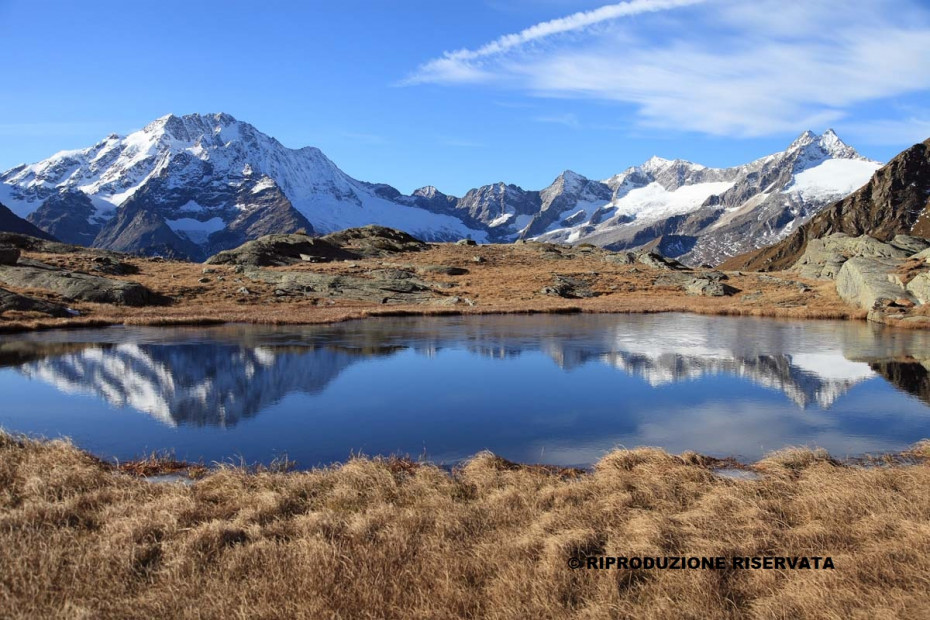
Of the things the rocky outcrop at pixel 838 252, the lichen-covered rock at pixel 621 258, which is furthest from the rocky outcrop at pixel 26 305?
the rocky outcrop at pixel 838 252

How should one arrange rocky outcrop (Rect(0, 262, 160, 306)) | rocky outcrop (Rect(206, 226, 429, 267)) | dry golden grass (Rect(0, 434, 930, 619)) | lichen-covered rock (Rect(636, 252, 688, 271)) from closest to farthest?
dry golden grass (Rect(0, 434, 930, 619)), rocky outcrop (Rect(0, 262, 160, 306)), rocky outcrop (Rect(206, 226, 429, 267)), lichen-covered rock (Rect(636, 252, 688, 271))

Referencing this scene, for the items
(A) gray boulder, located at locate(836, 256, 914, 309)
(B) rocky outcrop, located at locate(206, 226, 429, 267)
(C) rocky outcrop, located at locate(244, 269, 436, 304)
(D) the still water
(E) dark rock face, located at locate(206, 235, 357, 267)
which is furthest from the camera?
(B) rocky outcrop, located at locate(206, 226, 429, 267)

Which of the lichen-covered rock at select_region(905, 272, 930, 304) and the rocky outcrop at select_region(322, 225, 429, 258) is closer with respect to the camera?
the lichen-covered rock at select_region(905, 272, 930, 304)

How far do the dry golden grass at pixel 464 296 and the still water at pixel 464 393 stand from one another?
35.2 feet

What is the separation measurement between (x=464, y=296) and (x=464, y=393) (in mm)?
46142

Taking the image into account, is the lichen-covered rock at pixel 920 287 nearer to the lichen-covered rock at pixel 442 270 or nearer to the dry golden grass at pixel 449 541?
the dry golden grass at pixel 449 541

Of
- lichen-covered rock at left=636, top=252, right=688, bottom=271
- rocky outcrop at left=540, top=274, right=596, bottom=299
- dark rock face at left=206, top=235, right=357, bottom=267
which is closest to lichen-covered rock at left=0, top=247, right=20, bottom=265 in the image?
dark rock face at left=206, top=235, right=357, bottom=267

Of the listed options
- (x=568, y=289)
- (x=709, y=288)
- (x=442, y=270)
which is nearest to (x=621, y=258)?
(x=709, y=288)

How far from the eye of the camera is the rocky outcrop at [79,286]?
58281 millimetres

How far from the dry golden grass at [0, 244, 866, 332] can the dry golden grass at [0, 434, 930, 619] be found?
40.6 metres

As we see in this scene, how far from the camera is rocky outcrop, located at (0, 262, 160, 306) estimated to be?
58281 millimetres

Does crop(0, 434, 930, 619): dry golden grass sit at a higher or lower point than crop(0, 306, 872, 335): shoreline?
lower

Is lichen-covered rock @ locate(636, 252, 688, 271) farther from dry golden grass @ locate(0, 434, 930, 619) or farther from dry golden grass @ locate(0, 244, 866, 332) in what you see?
dry golden grass @ locate(0, 434, 930, 619)

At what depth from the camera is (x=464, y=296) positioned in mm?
71438
